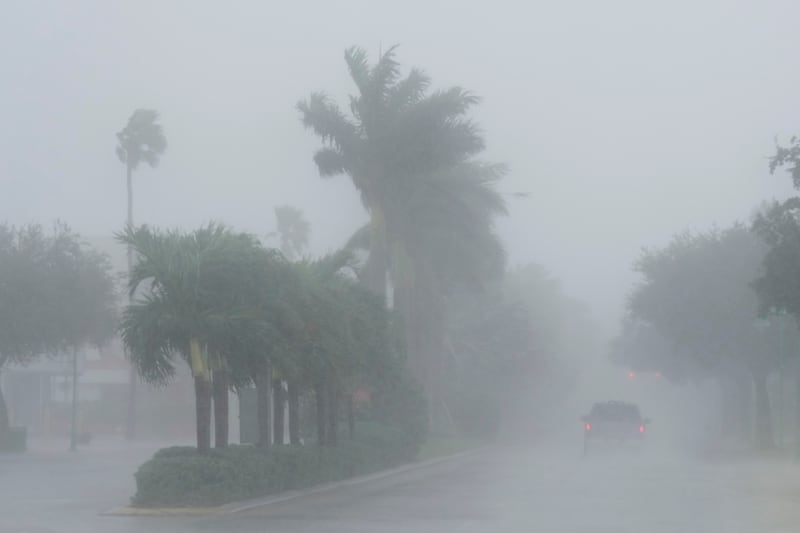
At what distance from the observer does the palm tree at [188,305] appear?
24906mm

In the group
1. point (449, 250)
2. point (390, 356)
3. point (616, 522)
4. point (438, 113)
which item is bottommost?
point (616, 522)

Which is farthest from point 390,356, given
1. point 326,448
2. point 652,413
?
point 652,413

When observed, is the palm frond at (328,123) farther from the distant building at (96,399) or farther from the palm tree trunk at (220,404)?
the distant building at (96,399)

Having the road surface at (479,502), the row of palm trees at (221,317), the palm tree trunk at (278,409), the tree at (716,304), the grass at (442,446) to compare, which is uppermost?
the tree at (716,304)

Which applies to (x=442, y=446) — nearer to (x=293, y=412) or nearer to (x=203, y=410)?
(x=293, y=412)

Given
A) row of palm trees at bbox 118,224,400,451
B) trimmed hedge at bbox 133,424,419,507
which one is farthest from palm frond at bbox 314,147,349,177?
row of palm trees at bbox 118,224,400,451

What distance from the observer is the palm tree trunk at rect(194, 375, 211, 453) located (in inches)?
995

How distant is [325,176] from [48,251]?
11.4m

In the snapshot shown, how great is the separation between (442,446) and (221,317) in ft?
→ 89.8

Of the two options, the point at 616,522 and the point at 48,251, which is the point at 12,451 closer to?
the point at 48,251

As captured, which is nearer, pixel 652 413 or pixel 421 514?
Answer: pixel 421 514

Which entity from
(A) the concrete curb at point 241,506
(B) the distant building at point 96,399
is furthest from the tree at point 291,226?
(A) the concrete curb at point 241,506

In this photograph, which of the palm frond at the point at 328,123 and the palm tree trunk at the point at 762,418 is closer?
the palm frond at the point at 328,123

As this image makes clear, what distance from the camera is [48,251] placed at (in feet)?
161
